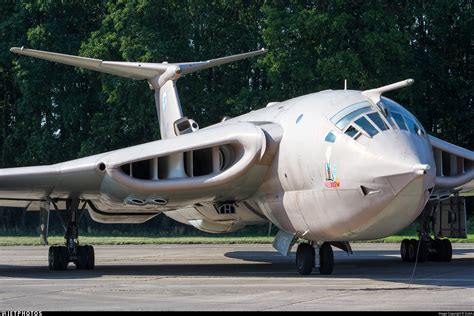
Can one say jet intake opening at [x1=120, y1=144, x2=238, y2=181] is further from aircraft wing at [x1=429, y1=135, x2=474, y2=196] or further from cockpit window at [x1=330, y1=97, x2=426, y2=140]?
aircraft wing at [x1=429, y1=135, x2=474, y2=196]

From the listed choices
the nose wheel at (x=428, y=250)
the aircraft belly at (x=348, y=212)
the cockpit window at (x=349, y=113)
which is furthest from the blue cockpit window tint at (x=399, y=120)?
the nose wheel at (x=428, y=250)

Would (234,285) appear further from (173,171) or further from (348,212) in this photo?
(173,171)

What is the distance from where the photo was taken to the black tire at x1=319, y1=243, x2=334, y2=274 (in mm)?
19594

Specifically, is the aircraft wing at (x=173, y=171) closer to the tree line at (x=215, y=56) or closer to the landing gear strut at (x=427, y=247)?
the landing gear strut at (x=427, y=247)

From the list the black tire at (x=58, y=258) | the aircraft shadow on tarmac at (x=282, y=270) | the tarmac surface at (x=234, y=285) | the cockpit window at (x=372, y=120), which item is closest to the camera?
the tarmac surface at (x=234, y=285)

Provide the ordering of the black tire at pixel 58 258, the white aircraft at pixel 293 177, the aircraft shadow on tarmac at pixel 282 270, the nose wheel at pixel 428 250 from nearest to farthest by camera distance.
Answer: the white aircraft at pixel 293 177
the aircraft shadow on tarmac at pixel 282 270
the black tire at pixel 58 258
the nose wheel at pixel 428 250

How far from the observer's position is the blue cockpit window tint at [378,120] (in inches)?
696

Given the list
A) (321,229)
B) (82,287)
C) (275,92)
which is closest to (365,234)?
(321,229)

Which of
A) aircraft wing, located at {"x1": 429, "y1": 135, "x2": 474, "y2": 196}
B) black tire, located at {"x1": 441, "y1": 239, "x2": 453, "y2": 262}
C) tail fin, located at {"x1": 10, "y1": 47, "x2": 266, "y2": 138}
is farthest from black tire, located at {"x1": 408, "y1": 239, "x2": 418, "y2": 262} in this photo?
tail fin, located at {"x1": 10, "y1": 47, "x2": 266, "y2": 138}

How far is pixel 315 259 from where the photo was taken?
64.3 ft

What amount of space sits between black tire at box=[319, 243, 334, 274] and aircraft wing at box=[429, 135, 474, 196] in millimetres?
2691

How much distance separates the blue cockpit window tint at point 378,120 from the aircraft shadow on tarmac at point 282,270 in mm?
2690

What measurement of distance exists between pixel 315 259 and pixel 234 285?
9.43 ft

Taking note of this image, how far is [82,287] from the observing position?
1717 centimetres
